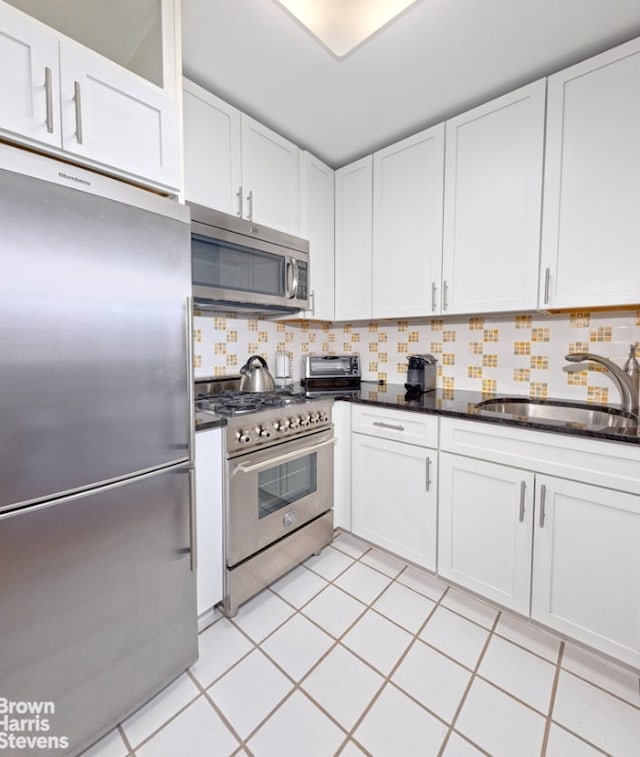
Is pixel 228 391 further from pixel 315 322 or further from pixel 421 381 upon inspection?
pixel 421 381

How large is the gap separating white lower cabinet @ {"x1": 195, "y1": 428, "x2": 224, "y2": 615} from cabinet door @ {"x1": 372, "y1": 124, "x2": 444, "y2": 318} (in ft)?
4.38

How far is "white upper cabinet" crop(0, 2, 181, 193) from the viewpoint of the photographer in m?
0.87

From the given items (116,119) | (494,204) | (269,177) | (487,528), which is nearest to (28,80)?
(116,119)

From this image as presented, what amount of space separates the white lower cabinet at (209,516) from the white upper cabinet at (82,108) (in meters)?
0.93

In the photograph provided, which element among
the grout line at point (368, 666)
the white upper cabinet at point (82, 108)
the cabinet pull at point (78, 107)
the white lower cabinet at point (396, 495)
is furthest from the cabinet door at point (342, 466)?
the cabinet pull at point (78, 107)

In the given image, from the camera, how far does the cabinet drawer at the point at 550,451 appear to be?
1230 millimetres

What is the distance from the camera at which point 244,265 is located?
69.6 inches

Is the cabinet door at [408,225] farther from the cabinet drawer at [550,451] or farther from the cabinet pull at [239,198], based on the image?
the cabinet pull at [239,198]

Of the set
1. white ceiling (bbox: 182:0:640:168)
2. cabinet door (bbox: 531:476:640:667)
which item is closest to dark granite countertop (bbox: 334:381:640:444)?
cabinet door (bbox: 531:476:640:667)

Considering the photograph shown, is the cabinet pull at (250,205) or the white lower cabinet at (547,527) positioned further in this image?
the cabinet pull at (250,205)

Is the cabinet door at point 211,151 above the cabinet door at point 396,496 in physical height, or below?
above

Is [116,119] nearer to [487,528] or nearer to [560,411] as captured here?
[487,528]

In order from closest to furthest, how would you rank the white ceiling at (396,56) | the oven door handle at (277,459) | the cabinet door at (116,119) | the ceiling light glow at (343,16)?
the cabinet door at (116,119), the ceiling light glow at (343,16), the white ceiling at (396,56), the oven door handle at (277,459)

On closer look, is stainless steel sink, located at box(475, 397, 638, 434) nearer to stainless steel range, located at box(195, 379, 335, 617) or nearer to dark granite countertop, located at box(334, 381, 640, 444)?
dark granite countertop, located at box(334, 381, 640, 444)
